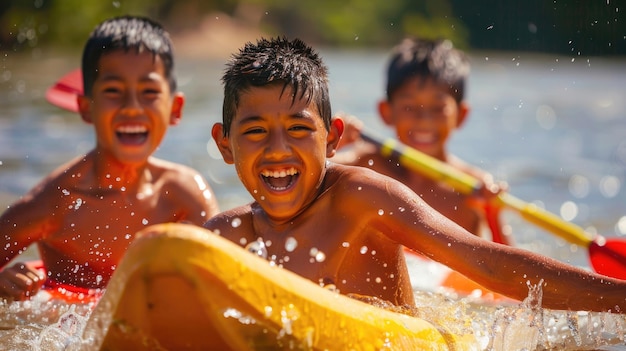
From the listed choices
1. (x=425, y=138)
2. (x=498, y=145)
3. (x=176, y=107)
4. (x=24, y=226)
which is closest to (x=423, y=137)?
(x=425, y=138)

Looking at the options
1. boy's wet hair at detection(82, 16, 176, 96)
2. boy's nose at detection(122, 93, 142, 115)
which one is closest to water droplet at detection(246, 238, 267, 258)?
boy's nose at detection(122, 93, 142, 115)

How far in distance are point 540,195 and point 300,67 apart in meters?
4.61

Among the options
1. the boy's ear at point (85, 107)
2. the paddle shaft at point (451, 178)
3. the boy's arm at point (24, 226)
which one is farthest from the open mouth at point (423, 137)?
the boy's arm at point (24, 226)

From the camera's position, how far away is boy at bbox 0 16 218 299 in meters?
3.90

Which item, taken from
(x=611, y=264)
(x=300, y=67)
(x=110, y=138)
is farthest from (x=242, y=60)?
(x=611, y=264)

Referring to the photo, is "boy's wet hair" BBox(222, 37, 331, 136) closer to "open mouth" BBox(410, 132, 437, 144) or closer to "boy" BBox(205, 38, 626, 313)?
"boy" BBox(205, 38, 626, 313)

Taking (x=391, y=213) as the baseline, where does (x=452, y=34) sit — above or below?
above

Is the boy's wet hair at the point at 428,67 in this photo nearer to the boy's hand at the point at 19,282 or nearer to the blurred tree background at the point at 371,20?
the boy's hand at the point at 19,282

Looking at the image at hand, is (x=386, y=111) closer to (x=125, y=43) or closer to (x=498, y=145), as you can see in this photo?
(x=125, y=43)

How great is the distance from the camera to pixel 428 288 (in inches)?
169

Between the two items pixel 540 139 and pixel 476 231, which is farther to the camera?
pixel 540 139

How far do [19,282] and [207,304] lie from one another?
5.53ft

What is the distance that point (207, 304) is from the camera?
2.09 metres

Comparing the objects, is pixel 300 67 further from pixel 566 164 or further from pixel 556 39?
pixel 556 39
